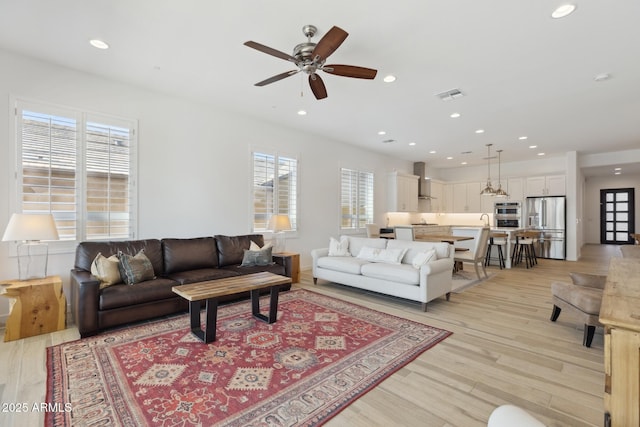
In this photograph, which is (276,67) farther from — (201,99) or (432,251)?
(432,251)

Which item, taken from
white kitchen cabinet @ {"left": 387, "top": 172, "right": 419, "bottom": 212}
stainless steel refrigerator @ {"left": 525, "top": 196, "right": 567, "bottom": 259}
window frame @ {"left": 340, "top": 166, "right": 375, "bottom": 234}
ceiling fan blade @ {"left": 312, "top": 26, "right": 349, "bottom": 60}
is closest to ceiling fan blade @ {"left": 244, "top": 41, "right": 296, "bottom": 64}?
ceiling fan blade @ {"left": 312, "top": 26, "right": 349, "bottom": 60}

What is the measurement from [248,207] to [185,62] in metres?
2.65

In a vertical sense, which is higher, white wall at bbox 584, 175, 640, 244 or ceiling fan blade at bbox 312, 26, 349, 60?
ceiling fan blade at bbox 312, 26, 349, 60

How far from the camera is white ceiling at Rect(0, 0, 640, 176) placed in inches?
103

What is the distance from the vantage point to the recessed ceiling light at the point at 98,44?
314 cm

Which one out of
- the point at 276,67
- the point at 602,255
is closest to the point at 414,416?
the point at 276,67

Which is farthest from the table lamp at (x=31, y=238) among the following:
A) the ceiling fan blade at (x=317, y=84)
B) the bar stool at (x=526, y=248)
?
the bar stool at (x=526, y=248)

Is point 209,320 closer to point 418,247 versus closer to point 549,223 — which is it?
point 418,247

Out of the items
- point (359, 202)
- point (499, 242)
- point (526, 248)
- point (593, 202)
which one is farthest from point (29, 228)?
point (593, 202)

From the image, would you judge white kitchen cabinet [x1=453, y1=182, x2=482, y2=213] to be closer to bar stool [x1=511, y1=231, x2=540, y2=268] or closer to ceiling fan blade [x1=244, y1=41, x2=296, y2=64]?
bar stool [x1=511, y1=231, x2=540, y2=268]

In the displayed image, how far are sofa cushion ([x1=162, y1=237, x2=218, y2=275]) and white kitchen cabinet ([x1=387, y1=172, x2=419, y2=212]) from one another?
5707 millimetres

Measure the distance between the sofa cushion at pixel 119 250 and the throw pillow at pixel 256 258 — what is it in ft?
3.86

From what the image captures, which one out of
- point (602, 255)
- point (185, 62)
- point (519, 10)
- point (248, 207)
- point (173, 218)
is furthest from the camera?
point (602, 255)

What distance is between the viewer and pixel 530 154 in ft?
27.9
